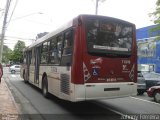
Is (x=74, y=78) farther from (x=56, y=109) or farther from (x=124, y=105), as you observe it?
(x=124, y=105)

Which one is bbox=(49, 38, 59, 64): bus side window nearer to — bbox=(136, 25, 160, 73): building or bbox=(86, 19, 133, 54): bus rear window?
bbox=(86, 19, 133, 54): bus rear window

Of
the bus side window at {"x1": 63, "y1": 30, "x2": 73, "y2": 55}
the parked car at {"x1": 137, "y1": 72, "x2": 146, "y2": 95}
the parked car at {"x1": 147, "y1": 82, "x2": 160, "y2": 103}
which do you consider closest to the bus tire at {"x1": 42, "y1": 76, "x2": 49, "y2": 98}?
the bus side window at {"x1": 63, "y1": 30, "x2": 73, "y2": 55}

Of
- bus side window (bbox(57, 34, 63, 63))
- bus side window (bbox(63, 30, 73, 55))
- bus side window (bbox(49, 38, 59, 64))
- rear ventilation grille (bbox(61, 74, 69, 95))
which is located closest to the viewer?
rear ventilation grille (bbox(61, 74, 69, 95))

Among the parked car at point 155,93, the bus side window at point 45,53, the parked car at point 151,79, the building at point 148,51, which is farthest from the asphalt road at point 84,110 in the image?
the building at point 148,51

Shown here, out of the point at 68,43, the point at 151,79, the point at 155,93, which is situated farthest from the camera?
the point at 151,79

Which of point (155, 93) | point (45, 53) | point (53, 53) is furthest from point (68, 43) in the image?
point (155, 93)

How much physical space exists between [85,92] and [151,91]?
5.98 metres

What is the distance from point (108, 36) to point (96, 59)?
0.98 metres

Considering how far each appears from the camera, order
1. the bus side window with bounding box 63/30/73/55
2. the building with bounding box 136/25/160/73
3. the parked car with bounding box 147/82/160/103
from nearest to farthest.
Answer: the bus side window with bounding box 63/30/73/55 → the parked car with bounding box 147/82/160/103 → the building with bounding box 136/25/160/73

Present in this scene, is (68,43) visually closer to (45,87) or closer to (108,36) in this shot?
(108,36)

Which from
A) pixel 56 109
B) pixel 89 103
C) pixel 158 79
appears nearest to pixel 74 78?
pixel 56 109

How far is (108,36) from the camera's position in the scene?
10828mm

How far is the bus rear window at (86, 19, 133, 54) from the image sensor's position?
1051cm

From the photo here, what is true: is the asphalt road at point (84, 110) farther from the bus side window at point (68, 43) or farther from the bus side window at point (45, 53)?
the bus side window at point (68, 43)
